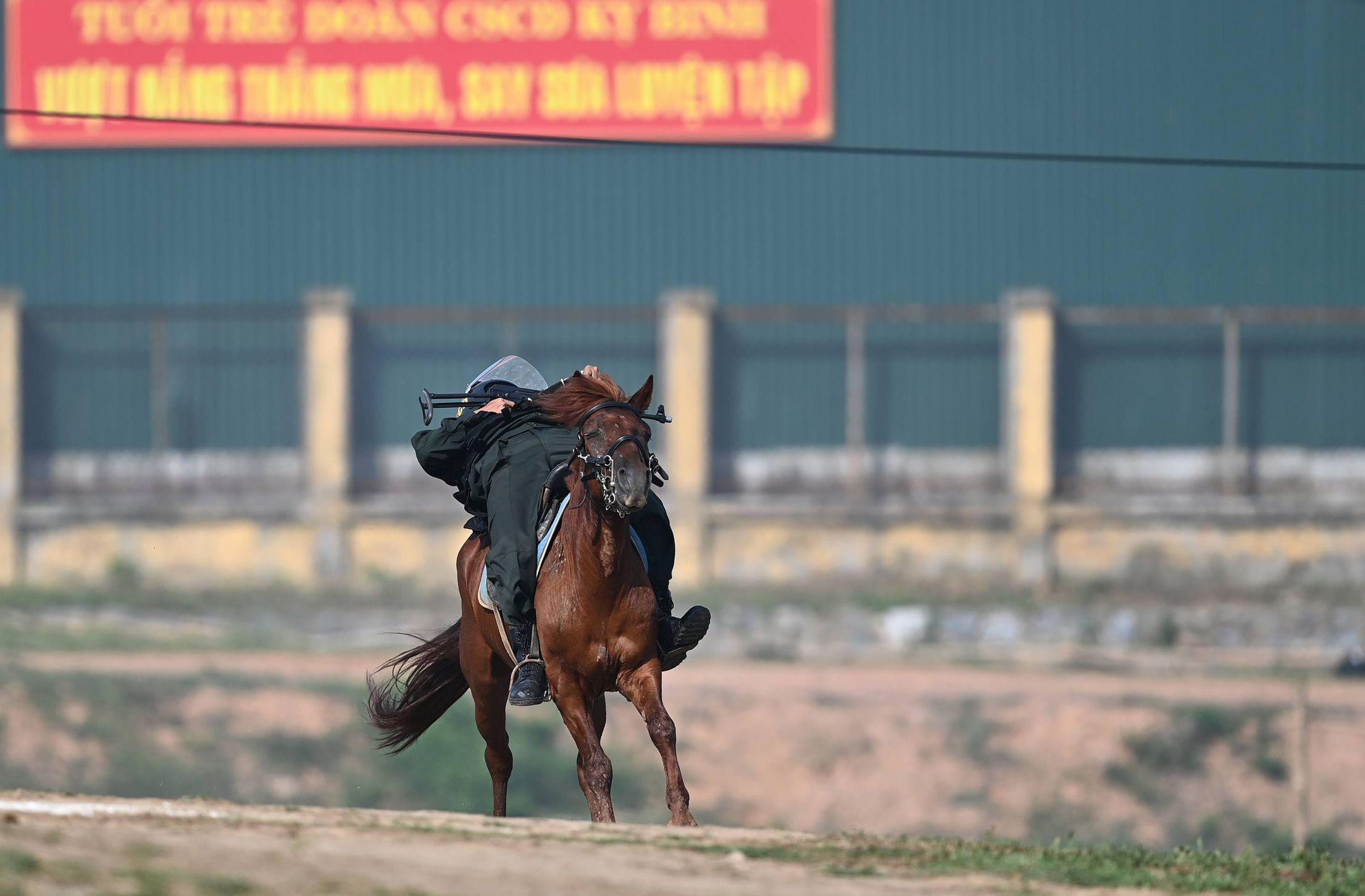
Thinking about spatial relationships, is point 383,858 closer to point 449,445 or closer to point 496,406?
point 449,445

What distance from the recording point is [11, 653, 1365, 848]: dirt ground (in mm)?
24125

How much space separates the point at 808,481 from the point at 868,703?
9.67m

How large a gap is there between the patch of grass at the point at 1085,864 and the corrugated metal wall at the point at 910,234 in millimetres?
26103

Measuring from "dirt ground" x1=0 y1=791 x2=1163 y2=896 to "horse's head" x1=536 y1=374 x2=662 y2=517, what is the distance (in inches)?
64.3

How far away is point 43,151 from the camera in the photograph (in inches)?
1507

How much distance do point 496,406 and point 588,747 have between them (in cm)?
303

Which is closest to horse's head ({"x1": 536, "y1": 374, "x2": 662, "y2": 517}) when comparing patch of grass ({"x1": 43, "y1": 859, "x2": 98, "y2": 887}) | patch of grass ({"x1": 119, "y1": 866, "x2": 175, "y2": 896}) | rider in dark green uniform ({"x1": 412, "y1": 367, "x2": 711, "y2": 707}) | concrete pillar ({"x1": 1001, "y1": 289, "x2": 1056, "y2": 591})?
rider in dark green uniform ({"x1": 412, "y1": 367, "x2": 711, "y2": 707})

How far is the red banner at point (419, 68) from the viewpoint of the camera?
3775 centimetres

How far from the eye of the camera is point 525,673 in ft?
37.1

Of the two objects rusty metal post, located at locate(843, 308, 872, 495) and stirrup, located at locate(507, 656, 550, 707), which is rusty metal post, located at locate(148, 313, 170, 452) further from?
stirrup, located at locate(507, 656, 550, 707)

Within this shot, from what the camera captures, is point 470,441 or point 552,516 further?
point 470,441

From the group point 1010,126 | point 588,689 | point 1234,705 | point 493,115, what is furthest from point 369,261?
point 588,689

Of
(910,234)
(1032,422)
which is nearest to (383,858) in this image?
(1032,422)

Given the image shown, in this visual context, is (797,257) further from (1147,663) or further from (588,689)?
(588,689)
